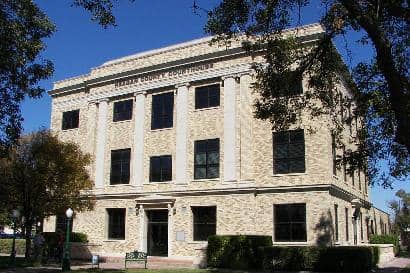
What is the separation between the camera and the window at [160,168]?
33531 millimetres

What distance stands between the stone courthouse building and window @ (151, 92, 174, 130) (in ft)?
0.25

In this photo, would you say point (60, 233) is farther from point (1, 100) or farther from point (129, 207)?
point (1, 100)

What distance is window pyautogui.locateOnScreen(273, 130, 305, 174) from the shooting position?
28922 millimetres

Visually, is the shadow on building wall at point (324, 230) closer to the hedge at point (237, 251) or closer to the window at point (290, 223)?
the window at point (290, 223)

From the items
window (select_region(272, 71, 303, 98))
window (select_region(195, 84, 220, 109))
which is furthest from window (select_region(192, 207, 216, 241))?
window (select_region(272, 71, 303, 98))

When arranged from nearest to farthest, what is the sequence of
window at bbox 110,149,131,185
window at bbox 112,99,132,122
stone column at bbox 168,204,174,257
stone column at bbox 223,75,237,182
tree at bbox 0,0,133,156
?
tree at bbox 0,0,133,156, stone column at bbox 223,75,237,182, stone column at bbox 168,204,174,257, window at bbox 110,149,131,185, window at bbox 112,99,132,122

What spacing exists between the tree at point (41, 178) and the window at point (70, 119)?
806cm

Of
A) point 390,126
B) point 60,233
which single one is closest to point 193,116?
point 60,233

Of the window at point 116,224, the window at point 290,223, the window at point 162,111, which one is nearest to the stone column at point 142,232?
the window at point 116,224

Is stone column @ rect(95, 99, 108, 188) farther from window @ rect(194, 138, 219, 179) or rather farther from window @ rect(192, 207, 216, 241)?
window @ rect(192, 207, 216, 241)

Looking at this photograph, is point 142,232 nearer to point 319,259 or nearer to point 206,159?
point 206,159

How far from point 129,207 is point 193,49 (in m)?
11.2

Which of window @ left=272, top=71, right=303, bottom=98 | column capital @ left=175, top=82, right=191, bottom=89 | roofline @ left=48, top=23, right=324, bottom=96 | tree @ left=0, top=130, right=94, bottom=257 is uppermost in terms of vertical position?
roofline @ left=48, top=23, right=324, bottom=96

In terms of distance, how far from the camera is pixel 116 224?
115 ft
